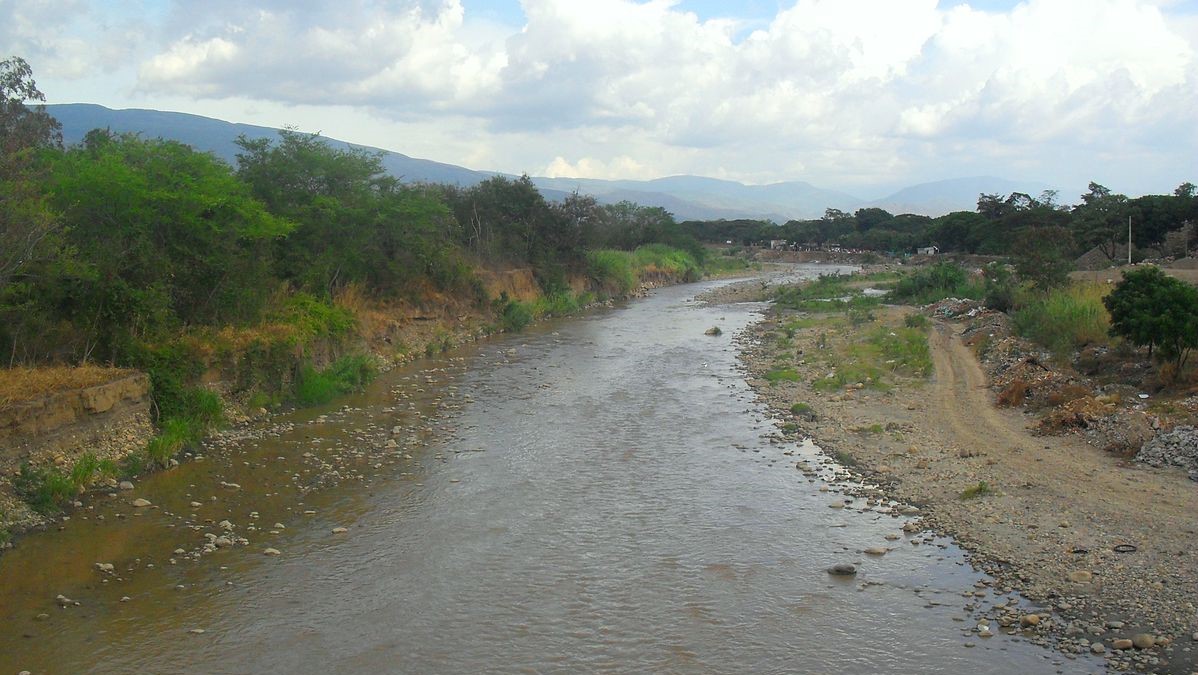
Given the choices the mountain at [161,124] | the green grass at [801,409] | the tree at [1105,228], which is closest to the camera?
the green grass at [801,409]

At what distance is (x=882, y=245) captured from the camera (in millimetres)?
109562

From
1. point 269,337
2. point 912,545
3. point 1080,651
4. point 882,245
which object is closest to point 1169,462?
point 912,545

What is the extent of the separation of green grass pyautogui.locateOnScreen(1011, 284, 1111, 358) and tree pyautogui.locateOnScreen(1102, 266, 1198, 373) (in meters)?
1.85

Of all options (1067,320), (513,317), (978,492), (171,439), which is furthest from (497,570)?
(513,317)

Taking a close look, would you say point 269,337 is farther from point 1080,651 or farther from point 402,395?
point 1080,651

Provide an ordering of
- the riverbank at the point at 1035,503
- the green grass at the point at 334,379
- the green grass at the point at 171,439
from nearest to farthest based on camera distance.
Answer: the riverbank at the point at 1035,503, the green grass at the point at 171,439, the green grass at the point at 334,379

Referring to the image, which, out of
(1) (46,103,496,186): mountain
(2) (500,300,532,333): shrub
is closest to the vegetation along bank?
(2) (500,300,532,333): shrub

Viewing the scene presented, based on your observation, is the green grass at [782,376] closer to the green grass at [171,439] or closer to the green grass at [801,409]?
the green grass at [801,409]

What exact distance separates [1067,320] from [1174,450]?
1130cm

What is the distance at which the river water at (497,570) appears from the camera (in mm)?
9453

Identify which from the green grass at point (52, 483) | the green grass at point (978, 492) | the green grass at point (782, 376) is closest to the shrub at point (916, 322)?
the green grass at point (782, 376)

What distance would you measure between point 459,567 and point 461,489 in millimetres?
3520

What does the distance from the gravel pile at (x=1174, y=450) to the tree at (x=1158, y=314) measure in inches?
152

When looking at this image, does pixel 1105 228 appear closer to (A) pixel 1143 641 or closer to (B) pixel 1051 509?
(B) pixel 1051 509
